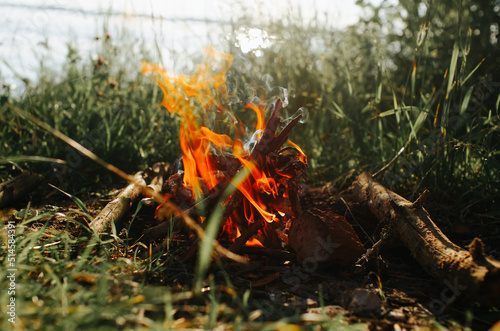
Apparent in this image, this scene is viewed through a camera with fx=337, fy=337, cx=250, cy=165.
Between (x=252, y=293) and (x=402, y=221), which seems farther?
(x=402, y=221)

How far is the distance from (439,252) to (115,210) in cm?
191

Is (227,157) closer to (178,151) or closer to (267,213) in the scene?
(267,213)

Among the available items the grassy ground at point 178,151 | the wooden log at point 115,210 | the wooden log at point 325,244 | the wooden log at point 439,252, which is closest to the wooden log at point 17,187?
the grassy ground at point 178,151

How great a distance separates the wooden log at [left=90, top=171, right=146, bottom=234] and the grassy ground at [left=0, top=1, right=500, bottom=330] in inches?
5.0

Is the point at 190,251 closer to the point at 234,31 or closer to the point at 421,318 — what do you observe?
the point at 421,318

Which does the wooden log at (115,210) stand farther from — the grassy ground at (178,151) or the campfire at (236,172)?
the campfire at (236,172)

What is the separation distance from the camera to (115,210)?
2232 millimetres

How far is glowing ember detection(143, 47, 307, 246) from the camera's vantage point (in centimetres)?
211

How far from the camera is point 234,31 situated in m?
4.22

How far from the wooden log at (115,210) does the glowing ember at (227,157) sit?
1.35 ft

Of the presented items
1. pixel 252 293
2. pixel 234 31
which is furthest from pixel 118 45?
pixel 252 293

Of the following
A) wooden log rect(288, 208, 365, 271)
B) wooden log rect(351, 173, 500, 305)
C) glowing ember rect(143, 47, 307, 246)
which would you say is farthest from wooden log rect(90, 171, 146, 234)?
wooden log rect(351, 173, 500, 305)

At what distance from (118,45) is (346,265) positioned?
12.8 ft

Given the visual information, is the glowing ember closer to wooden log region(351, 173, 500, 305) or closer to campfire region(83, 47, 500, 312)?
campfire region(83, 47, 500, 312)
